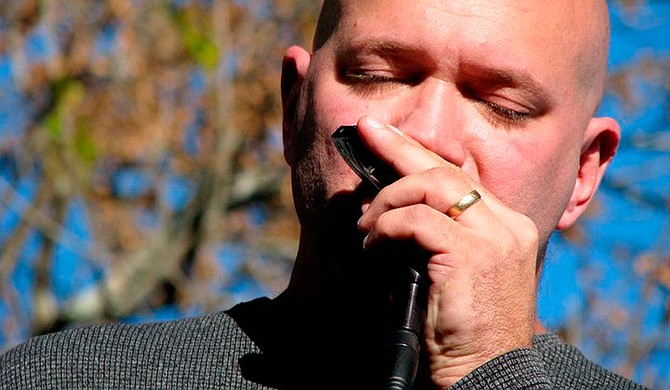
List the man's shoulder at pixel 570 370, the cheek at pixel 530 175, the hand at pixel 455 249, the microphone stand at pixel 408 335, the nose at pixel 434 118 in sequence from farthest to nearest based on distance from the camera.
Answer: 1. the man's shoulder at pixel 570 370
2. the cheek at pixel 530 175
3. the nose at pixel 434 118
4. the hand at pixel 455 249
5. the microphone stand at pixel 408 335

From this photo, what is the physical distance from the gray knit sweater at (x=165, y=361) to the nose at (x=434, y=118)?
428mm

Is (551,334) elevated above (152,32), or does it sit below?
below

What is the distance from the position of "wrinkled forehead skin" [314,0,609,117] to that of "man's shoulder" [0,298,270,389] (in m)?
0.62

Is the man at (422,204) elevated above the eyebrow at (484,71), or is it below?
below

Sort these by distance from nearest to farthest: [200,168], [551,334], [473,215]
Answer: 1. [473,215]
2. [551,334]
3. [200,168]

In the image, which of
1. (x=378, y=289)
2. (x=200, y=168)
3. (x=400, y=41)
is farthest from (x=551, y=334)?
(x=200, y=168)

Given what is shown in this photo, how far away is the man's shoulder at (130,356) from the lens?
2.26 metres

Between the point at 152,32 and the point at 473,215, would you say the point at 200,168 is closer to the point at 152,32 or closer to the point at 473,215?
the point at 152,32

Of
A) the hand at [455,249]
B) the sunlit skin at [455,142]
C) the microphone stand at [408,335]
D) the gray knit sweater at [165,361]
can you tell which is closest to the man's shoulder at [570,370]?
the gray knit sweater at [165,361]

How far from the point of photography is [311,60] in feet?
8.09

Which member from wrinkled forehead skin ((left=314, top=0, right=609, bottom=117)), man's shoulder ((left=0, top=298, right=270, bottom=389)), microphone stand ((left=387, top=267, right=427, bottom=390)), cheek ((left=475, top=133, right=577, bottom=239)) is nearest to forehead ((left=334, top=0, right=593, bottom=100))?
wrinkled forehead skin ((left=314, top=0, right=609, bottom=117))

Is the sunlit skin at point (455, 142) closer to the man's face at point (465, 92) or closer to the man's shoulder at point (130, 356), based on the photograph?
the man's face at point (465, 92)

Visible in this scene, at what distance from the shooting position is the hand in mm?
1920

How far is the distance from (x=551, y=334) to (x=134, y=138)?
5981mm
